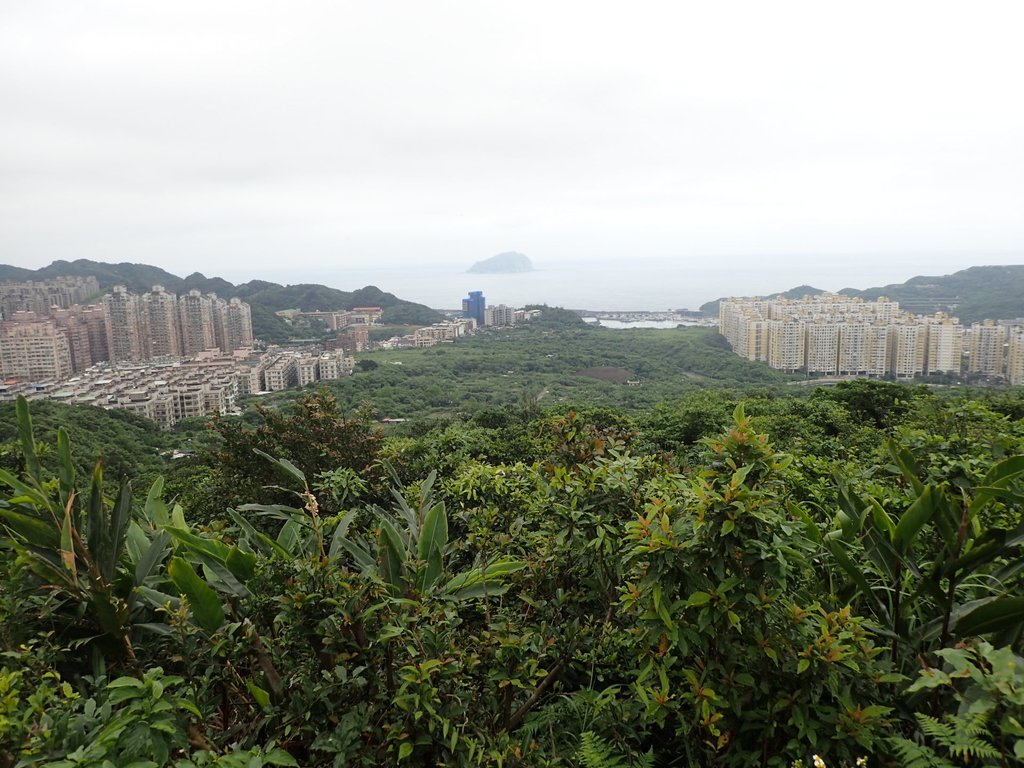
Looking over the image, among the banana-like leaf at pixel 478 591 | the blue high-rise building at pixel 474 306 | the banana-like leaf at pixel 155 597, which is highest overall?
the blue high-rise building at pixel 474 306

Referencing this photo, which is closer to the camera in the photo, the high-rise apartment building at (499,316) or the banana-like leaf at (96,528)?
the banana-like leaf at (96,528)

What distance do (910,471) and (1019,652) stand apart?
1.42ft

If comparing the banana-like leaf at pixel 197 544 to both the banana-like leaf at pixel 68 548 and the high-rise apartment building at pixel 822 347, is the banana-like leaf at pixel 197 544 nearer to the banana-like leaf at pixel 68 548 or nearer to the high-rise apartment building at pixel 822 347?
the banana-like leaf at pixel 68 548

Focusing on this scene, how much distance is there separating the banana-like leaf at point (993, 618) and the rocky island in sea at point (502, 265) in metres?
161

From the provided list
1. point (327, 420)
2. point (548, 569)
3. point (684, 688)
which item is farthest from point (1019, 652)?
point (327, 420)

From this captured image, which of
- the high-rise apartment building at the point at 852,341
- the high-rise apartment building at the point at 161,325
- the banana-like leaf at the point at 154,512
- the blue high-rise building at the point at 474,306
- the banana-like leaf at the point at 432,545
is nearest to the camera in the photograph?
the banana-like leaf at the point at 432,545

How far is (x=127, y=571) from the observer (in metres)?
1.59

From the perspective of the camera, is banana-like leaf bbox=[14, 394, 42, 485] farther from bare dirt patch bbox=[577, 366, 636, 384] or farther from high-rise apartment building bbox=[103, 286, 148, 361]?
high-rise apartment building bbox=[103, 286, 148, 361]

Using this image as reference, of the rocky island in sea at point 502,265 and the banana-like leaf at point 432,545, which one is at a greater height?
the rocky island in sea at point 502,265

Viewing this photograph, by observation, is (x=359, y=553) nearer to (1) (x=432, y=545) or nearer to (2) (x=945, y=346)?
(1) (x=432, y=545)

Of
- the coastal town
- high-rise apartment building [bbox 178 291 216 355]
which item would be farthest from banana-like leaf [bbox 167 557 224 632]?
high-rise apartment building [bbox 178 291 216 355]

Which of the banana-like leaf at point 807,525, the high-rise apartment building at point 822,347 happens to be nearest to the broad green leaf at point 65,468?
the banana-like leaf at point 807,525

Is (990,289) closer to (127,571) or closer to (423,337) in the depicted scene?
(423,337)

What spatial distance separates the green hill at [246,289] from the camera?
6765 cm
